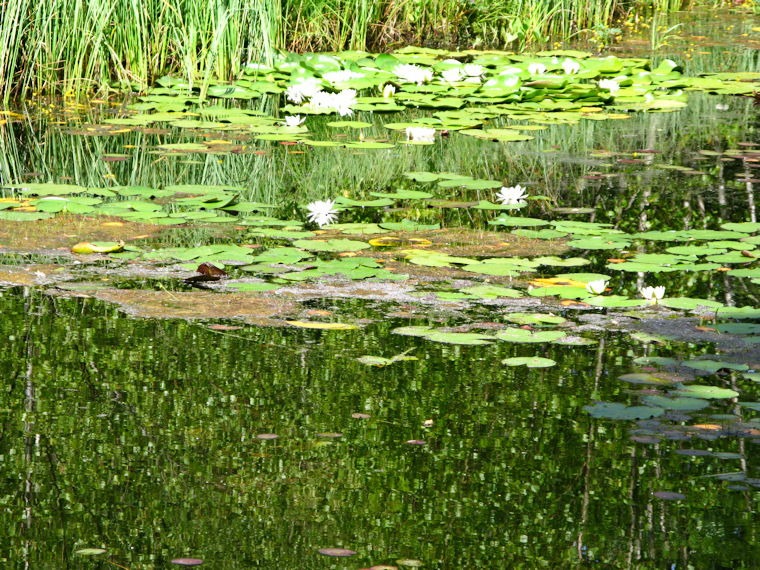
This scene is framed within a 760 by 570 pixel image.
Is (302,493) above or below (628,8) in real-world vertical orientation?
below

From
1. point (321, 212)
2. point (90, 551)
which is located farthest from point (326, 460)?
point (321, 212)

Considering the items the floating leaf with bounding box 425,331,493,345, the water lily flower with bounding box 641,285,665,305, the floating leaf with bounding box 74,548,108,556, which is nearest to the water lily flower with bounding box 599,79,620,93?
the water lily flower with bounding box 641,285,665,305

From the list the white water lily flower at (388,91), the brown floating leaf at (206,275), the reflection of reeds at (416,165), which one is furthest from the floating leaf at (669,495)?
the white water lily flower at (388,91)

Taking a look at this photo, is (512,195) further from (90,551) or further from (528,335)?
(90,551)

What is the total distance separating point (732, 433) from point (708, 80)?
6.08m

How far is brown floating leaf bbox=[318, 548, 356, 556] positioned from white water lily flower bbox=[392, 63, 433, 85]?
19.0ft

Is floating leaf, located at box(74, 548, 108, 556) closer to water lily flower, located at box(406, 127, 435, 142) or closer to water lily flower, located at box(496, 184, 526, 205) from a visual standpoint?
water lily flower, located at box(496, 184, 526, 205)

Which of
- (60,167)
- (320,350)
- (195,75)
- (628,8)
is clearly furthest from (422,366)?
(628,8)

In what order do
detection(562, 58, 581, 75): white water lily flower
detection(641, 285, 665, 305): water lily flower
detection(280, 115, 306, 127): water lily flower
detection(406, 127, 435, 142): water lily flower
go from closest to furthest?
detection(641, 285, 665, 305): water lily flower, detection(406, 127, 435, 142): water lily flower, detection(280, 115, 306, 127): water lily flower, detection(562, 58, 581, 75): white water lily flower

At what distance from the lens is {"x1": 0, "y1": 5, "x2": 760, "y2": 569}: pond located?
181 centimetres

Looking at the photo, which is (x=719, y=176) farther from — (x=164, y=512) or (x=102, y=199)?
(x=164, y=512)

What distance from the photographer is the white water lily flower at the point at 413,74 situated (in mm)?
7129

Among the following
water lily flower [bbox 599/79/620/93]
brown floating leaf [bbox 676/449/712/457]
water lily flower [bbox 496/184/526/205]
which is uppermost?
water lily flower [bbox 599/79/620/93]

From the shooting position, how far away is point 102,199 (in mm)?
4176
